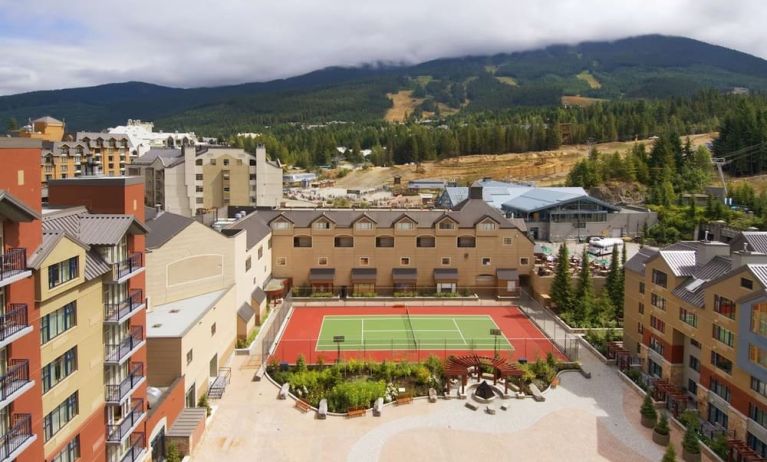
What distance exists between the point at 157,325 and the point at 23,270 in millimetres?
13256

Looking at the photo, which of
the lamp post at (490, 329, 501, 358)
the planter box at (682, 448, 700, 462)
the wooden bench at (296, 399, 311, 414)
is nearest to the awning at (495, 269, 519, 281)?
the lamp post at (490, 329, 501, 358)

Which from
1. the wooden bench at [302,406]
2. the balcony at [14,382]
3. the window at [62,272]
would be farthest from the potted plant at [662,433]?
the balcony at [14,382]

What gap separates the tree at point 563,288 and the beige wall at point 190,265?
20.6 metres

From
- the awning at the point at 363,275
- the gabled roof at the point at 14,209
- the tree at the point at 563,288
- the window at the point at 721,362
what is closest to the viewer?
the gabled roof at the point at 14,209

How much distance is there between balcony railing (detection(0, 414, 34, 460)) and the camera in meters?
12.5

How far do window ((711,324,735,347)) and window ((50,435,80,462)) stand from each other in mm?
21776

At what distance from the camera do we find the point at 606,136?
130 meters

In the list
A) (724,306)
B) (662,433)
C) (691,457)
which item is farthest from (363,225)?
(691,457)

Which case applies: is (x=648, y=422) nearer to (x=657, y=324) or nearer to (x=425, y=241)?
(x=657, y=324)

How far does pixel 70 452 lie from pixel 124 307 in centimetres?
419

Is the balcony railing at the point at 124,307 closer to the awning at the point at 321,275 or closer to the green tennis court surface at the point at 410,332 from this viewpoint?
the green tennis court surface at the point at 410,332

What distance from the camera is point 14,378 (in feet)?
42.0

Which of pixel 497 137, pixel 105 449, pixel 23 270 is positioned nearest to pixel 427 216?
pixel 105 449

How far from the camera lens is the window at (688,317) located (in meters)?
25.8
